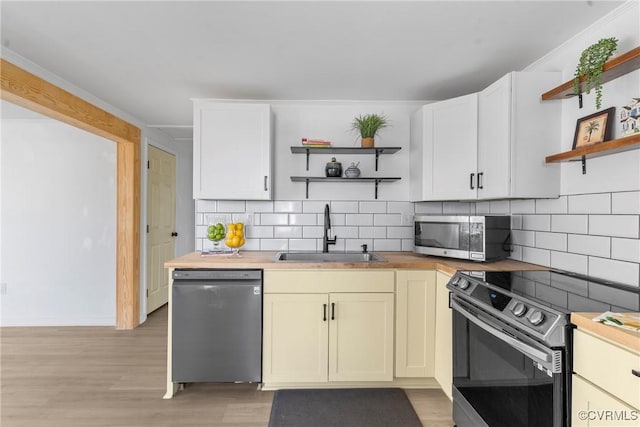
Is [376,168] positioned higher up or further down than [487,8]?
further down

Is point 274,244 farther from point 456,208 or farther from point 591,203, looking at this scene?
point 591,203

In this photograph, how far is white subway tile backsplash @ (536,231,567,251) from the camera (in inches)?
73.4

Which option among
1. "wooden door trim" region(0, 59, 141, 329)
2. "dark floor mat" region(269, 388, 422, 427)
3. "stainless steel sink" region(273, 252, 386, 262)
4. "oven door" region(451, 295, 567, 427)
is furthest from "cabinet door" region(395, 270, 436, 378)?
"wooden door trim" region(0, 59, 141, 329)

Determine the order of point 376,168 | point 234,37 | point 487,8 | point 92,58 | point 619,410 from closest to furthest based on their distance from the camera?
point 619,410
point 487,8
point 234,37
point 92,58
point 376,168

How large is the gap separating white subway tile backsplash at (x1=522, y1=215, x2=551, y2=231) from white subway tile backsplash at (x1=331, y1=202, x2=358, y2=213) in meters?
1.25

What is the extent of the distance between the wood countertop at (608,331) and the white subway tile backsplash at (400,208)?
1.75 meters

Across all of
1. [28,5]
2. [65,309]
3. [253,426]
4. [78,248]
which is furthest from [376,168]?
[65,309]

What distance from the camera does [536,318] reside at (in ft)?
3.84

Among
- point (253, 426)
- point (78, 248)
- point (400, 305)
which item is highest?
point (78, 248)

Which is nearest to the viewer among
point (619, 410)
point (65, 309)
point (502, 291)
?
point (619, 410)

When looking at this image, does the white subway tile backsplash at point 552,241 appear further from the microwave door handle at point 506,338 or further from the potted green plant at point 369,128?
the potted green plant at point 369,128

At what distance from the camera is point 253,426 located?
185cm

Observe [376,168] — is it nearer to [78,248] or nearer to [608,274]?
[608,274]

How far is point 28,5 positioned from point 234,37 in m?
0.96
